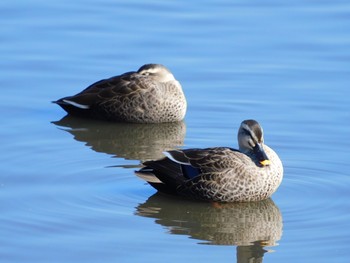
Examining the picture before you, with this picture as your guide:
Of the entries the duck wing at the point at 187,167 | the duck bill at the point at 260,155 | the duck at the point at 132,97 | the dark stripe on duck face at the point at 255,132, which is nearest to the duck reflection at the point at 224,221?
the duck wing at the point at 187,167

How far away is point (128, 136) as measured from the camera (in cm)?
1476

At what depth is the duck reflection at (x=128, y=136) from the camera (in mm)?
13898

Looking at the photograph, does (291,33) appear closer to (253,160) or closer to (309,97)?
(309,97)

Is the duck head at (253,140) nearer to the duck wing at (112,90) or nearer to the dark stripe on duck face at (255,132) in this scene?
the dark stripe on duck face at (255,132)

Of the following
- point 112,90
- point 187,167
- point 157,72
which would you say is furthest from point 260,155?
point 112,90

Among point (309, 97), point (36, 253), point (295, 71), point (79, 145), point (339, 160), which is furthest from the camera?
point (295, 71)

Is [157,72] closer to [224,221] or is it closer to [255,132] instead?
[255,132]

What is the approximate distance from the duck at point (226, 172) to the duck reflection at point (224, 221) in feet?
0.38

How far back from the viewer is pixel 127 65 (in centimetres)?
1691

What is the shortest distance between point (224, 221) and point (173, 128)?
12.1 ft

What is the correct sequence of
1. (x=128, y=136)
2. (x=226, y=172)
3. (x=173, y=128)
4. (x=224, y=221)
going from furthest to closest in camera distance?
(x=173, y=128), (x=128, y=136), (x=226, y=172), (x=224, y=221)

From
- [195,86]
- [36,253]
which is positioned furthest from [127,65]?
[36,253]

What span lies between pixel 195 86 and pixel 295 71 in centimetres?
142

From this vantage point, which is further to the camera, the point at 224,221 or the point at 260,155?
the point at 260,155
